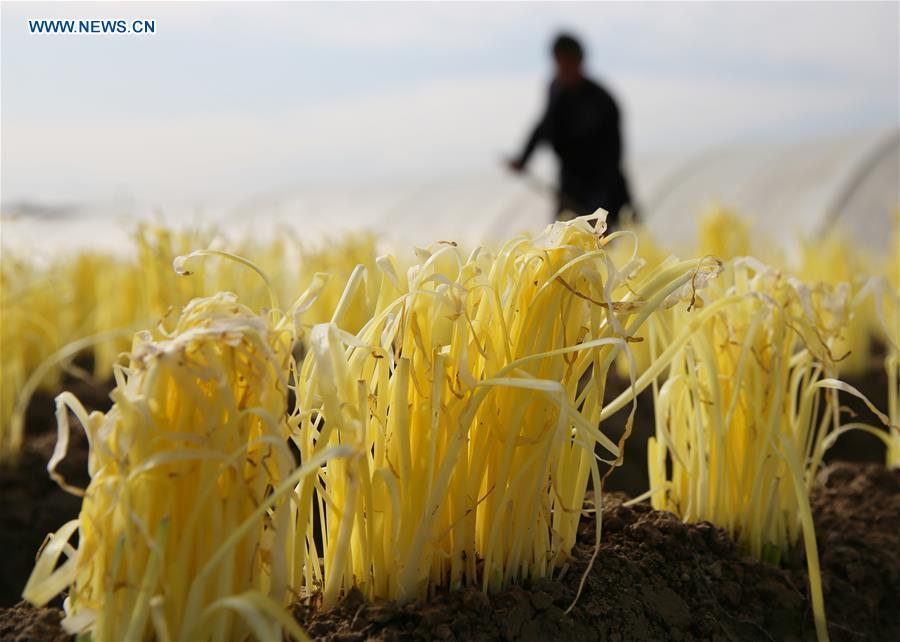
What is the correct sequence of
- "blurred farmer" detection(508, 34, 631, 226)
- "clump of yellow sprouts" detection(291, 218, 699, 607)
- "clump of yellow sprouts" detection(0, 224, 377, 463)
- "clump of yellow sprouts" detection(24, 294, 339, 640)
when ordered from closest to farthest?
"clump of yellow sprouts" detection(24, 294, 339, 640) < "clump of yellow sprouts" detection(291, 218, 699, 607) < "clump of yellow sprouts" detection(0, 224, 377, 463) < "blurred farmer" detection(508, 34, 631, 226)

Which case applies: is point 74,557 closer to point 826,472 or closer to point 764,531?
point 764,531

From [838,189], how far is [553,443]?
26.0ft

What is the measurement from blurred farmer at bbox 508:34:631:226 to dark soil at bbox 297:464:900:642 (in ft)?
12.9

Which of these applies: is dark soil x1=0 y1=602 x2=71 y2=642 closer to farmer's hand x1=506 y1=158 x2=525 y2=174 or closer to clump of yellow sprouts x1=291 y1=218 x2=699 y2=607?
clump of yellow sprouts x1=291 y1=218 x2=699 y2=607

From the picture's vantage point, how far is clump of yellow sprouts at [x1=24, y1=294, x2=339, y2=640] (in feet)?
2.43

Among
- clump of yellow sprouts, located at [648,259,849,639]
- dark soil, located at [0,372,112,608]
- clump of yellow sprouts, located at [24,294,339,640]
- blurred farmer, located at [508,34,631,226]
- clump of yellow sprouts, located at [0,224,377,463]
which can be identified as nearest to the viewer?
clump of yellow sprouts, located at [24,294,339,640]

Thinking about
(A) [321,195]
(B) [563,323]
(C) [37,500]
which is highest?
(A) [321,195]

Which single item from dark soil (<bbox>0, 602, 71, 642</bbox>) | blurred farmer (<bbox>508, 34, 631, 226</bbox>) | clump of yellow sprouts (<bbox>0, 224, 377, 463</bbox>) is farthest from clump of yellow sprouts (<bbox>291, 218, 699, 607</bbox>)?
blurred farmer (<bbox>508, 34, 631, 226</bbox>)

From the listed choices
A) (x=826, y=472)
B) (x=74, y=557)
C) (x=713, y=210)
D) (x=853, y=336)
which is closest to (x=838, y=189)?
(x=713, y=210)

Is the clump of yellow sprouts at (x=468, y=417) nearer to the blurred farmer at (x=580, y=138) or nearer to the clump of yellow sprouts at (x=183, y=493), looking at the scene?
the clump of yellow sprouts at (x=183, y=493)

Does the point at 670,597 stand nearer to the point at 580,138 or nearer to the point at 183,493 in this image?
the point at 183,493

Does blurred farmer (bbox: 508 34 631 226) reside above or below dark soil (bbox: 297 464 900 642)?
above

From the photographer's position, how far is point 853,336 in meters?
3.06

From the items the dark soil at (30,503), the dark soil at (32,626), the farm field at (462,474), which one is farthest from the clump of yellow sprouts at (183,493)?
the dark soil at (30,503)
